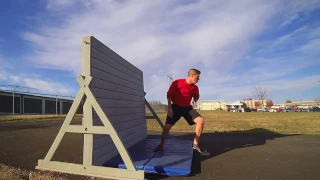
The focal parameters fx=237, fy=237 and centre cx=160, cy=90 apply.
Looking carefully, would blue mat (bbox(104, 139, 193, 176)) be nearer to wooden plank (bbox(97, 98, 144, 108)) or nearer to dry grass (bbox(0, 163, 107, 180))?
dry grass (bbox(0, 163, 107, 180))

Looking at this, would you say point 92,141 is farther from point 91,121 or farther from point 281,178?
point 281,178

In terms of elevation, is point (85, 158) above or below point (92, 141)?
below

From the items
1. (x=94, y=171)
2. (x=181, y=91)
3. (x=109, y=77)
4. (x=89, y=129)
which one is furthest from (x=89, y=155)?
(x=181, y=91)

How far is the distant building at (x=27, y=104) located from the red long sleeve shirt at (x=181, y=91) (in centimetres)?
4137

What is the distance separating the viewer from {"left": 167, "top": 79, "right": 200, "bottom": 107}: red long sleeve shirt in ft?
17.5

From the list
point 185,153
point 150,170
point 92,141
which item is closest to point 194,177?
point 150,170

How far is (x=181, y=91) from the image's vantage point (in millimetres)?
5363

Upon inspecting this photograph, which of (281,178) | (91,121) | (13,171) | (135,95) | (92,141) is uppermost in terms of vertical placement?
(135,95)

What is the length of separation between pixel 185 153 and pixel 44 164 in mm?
2593

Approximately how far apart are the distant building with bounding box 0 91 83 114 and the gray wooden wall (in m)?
39.8

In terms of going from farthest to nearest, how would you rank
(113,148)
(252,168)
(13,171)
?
1. (113,148)
2. (252,168)
3. (13,171)

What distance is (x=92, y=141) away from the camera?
12.3 feet

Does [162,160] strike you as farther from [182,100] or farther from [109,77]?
[109,77]

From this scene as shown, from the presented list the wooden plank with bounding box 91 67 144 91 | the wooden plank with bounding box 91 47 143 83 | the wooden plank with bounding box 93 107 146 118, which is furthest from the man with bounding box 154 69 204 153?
the wooden plank with bounding box 91 47 143 83
